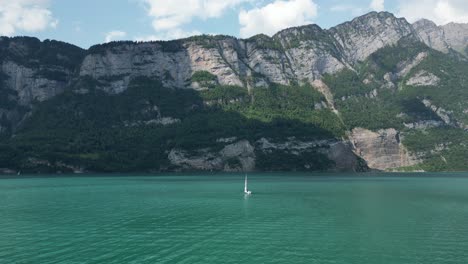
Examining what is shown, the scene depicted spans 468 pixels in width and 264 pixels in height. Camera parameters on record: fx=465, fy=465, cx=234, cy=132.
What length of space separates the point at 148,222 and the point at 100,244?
13874mm

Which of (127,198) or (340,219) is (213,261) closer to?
(340,219)

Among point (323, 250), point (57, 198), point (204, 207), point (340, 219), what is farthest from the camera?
point (57, 198)

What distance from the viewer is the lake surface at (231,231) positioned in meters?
41.7

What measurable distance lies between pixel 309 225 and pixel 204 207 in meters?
22.6

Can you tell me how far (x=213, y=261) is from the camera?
1565 inches

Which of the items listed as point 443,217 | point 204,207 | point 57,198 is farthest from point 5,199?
point 443,217

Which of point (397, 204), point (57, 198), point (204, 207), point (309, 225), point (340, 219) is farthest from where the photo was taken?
point (57, 198)

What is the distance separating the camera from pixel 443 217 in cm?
6619

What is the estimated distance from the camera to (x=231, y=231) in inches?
2121

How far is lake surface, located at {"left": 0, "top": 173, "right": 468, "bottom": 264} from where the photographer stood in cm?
4169

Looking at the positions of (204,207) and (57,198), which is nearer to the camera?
(204,207)

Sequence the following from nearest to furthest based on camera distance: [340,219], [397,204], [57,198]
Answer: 1. [340,219]
2. [397,204]
3. [57,198]

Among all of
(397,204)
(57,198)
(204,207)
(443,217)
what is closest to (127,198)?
(57,198)

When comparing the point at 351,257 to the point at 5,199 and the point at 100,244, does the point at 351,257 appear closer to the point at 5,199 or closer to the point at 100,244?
the point at 100,244
